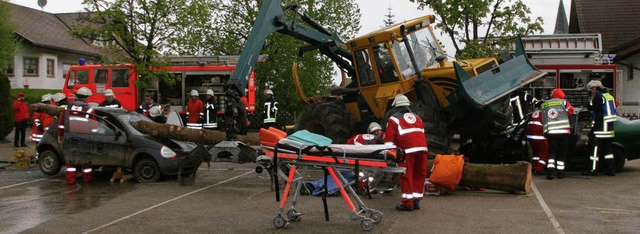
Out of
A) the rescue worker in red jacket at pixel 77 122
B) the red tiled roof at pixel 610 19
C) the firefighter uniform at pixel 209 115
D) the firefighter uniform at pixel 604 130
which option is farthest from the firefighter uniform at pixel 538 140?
the red tiled roof at pixel 610 19

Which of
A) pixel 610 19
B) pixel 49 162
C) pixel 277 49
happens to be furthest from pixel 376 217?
pixel 610 19

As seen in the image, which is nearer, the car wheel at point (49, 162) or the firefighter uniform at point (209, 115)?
the car wheel at point (49, 162)

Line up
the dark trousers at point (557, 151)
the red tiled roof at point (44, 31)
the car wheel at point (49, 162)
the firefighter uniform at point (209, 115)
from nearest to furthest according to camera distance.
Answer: the dark trousers at point (557, 151)
the car wheel at point (49, 162)
the firefighter uniform at point (209, 115)
the red tiled roof at point (44, 31)

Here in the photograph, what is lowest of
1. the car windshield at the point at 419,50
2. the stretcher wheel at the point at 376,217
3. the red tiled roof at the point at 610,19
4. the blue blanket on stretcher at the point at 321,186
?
the stretcher wheel at the point at 376,217

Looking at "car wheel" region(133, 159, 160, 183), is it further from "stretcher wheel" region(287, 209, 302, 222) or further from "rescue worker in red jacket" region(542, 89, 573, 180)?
"rescue worker in red jacket" region(542, 89, 573, 180)

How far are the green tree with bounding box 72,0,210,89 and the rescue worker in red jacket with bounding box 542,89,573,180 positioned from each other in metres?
10.9

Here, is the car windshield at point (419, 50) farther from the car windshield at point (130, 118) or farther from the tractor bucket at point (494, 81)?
the car windshield at point (130, 118)

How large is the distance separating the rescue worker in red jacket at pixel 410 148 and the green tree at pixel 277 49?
1848cm

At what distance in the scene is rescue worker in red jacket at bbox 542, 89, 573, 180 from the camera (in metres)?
11.7

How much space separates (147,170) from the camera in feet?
39.7

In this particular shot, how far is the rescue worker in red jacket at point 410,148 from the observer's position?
8711mm

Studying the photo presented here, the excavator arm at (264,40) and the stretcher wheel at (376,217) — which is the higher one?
the excavator arm at (264,40)

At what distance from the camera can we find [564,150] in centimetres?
1176

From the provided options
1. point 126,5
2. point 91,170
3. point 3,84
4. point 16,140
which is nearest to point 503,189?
point 91,170
